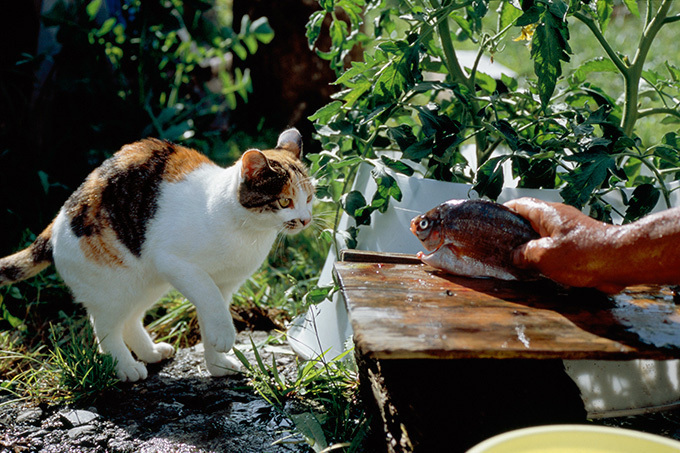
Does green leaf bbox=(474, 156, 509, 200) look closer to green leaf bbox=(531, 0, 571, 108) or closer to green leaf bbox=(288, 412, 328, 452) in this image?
green leaf bbox=(531, 0, 571, 108)

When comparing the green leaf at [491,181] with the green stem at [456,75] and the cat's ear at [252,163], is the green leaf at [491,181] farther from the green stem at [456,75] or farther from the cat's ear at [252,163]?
the cat's ear at [252,163]

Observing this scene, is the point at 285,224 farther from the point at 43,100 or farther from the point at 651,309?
the point at 43,100

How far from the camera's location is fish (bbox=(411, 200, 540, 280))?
5.97 ft

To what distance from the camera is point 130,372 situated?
2297 mm

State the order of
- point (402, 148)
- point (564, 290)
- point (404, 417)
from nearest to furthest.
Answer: point (404, 417) → point (564, 290) → point (402, 148)

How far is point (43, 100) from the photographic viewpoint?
398 cm

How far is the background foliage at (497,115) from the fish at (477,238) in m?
0.19

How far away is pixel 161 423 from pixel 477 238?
3.89 ft

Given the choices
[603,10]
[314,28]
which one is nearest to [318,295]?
[314,28]

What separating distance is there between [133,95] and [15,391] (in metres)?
2.25

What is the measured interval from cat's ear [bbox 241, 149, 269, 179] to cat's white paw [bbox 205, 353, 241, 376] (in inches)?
27.5

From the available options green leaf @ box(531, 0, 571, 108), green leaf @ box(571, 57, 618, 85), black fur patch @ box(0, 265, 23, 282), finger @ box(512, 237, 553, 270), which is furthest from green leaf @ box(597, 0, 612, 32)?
black fur patch @ box(0, 265, 23, 282)

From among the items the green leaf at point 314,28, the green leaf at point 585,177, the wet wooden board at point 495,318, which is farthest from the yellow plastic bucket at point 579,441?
the green leaf at point 314,28

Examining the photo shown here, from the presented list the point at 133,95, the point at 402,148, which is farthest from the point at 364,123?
Answer: the point at 133,95
